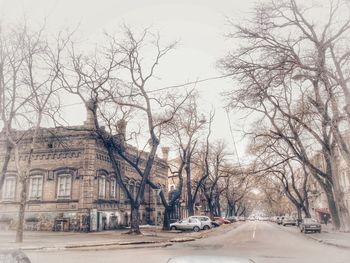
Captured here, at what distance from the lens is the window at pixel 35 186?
95.7 feet

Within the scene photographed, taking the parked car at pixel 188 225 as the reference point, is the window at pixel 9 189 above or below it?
above

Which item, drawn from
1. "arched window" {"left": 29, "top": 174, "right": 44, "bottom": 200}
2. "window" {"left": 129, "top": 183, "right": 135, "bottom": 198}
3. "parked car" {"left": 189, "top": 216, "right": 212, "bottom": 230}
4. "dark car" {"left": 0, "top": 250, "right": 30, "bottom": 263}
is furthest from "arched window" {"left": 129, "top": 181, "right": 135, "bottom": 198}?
"dark car" {"left": 0, "top": 250, "right": 30, "bottom": 263}

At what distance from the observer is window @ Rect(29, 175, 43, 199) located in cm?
2917

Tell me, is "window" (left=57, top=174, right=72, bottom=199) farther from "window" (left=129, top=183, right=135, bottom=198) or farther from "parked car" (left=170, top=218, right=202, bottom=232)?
"parked car" (left=170, top=218, right=202, bottom=232)

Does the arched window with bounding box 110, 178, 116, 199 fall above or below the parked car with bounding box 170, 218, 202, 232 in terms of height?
above

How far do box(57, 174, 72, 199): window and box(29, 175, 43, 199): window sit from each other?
165 centimetres

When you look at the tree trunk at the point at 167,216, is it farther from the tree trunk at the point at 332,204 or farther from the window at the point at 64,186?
the tree trunk at the point at 332,204

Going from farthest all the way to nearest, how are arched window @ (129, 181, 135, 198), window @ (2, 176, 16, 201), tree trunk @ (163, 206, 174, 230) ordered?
arched window @ (129, 181, 135, 198)
tree trunk @ (163, 206, 174, 230)
window @ (2, 176, 16, 201)

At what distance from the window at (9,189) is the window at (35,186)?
1673 mm

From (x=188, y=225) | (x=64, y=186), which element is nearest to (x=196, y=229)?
(x=188, y=225)

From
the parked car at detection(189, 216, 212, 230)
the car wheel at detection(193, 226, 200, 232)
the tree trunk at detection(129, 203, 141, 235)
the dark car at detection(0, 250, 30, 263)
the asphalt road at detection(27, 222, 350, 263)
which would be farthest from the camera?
the parked car at detection(189, 216, 212, 230)

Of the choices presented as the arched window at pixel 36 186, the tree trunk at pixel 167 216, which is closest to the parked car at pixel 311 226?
the tree trunk at pixel 167 216

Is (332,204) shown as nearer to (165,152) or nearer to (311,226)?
(311,226)

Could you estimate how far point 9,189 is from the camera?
1182 inches
